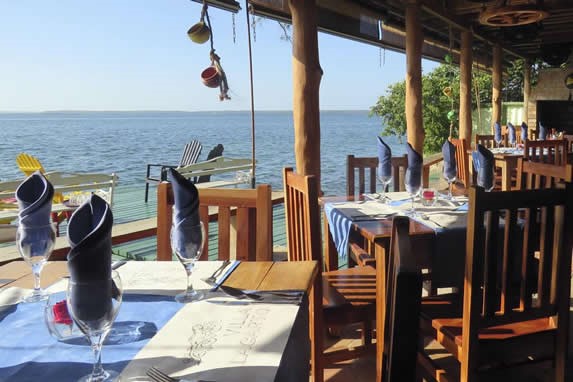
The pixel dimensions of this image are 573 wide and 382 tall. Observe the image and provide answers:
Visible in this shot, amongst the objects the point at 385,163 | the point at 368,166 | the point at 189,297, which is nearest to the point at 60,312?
the point at 189,297

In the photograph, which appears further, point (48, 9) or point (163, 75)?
point (163, 75)

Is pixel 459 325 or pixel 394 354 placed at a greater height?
pixel 394 354

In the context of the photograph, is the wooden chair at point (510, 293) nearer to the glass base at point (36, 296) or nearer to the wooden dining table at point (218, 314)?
the wooden dining table at point (218, 314)

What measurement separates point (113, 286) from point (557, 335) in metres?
1.50

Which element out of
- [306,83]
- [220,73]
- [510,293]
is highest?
[220,73]

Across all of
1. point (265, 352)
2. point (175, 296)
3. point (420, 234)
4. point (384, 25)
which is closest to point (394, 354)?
point (265, 352)

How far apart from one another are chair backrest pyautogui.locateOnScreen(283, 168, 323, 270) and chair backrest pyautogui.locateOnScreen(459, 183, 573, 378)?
21.4 inches

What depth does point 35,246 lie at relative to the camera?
1.19 metres

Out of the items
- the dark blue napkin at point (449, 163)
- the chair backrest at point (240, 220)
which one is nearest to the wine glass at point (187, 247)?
the chair backrest at point (240, 220)

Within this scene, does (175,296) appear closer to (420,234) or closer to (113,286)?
(113,286)

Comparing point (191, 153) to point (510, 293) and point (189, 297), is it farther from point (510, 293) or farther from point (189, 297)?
point (189, 297)

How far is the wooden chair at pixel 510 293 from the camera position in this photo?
1463 mm

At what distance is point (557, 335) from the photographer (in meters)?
1.65

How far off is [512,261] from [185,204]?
1055mm
